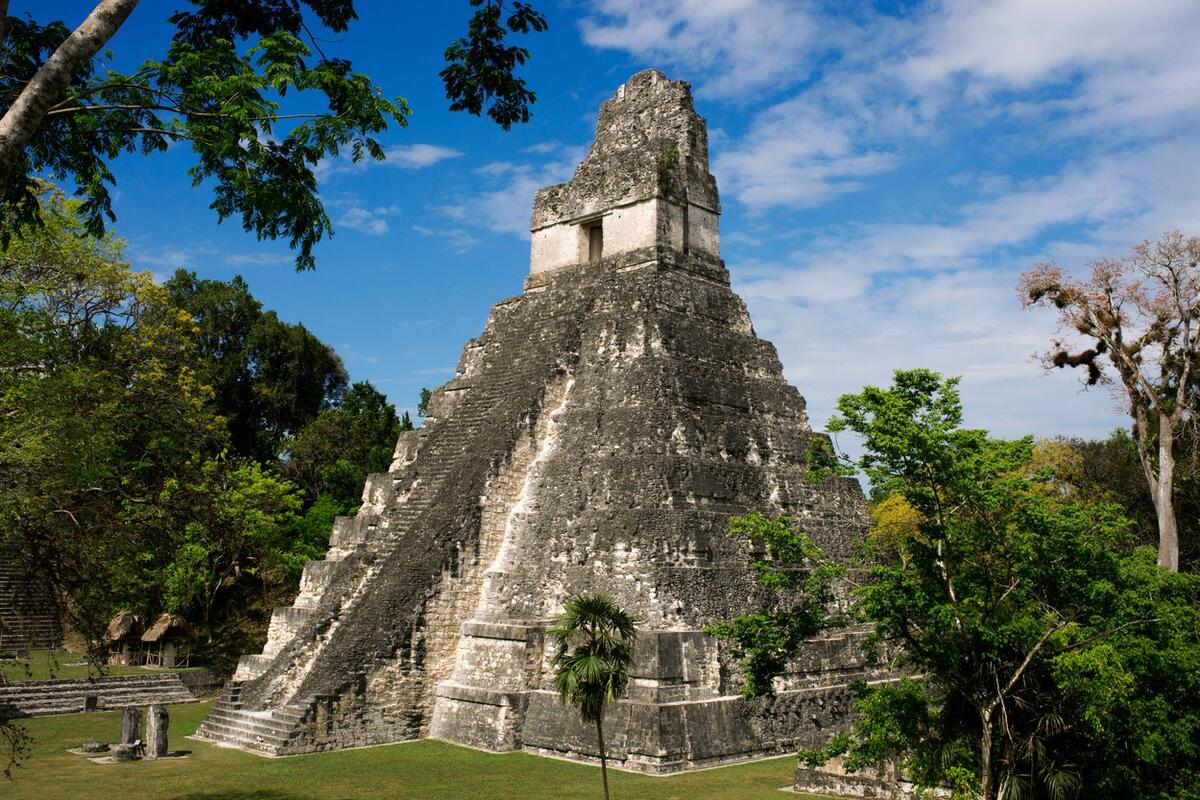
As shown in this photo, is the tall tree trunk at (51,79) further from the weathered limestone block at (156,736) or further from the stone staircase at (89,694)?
the stone staircase at (89,694)

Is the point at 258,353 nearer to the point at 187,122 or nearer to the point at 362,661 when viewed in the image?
the point at 362,661

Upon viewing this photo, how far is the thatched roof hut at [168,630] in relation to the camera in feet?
86.6

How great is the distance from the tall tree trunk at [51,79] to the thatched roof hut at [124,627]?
76.8 feet

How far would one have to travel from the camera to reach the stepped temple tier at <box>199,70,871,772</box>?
1390 centimetres

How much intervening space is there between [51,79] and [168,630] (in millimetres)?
22853

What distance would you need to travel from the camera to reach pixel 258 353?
138 ft

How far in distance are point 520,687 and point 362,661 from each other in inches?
93.4

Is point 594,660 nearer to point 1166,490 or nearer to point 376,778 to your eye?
point 376,778

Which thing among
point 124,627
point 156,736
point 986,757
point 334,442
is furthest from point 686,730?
point 334,442

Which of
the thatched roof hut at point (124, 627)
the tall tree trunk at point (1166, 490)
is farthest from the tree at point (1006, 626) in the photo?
the thatched roof hut at point (124, 627)

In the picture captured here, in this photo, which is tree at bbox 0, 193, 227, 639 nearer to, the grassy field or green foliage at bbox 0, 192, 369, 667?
green foliage at bbox 0, 192, 369, 667

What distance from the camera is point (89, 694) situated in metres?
20.5

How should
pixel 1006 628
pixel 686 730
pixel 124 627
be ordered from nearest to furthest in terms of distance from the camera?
pixel 1006 628 < pixel 686 730 < pixel 124 627

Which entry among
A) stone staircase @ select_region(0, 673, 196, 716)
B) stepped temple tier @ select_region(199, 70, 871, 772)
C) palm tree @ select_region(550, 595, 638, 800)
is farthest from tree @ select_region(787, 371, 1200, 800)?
stone staircase @ select_region(0, 673, 196, 716)
